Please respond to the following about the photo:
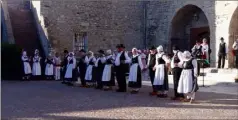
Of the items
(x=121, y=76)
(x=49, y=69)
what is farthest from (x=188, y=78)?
(x=49, y=69)

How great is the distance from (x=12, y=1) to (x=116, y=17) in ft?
21.3

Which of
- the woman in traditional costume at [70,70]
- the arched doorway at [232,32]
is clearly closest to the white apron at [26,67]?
the woman in traditional costume at [70,70]

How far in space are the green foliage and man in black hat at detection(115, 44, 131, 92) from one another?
24.4 ft

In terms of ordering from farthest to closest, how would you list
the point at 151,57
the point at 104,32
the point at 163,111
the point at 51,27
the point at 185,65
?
the point at 104,32 < the point at 51,27 < the point at 151,57 < the point at 185,65 < the point at 163,111

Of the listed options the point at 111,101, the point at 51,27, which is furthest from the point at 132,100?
the point at 51,27

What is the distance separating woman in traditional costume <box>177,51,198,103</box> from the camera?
33.3 ft

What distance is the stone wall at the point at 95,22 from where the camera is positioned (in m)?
22.6

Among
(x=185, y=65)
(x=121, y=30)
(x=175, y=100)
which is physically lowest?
(x=175, y=100)

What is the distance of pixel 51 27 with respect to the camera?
884 inches

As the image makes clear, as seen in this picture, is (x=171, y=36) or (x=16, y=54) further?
(x=171, y=36)

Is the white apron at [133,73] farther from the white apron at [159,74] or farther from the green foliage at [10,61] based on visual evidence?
the green foliage at [10,61]

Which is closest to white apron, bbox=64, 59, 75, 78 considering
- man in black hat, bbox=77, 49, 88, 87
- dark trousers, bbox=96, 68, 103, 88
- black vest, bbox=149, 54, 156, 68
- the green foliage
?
man in black hat, bbox=77, 49, 88, 87

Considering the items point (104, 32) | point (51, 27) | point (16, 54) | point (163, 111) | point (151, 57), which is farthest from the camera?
point (104, 32)

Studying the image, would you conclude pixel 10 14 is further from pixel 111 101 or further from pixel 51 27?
pixel 111 101
